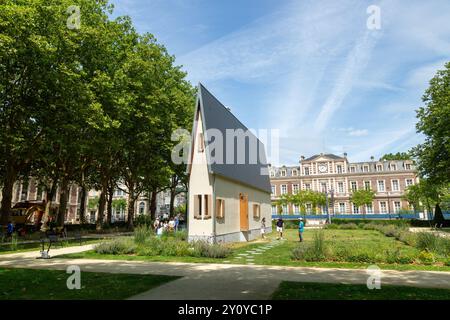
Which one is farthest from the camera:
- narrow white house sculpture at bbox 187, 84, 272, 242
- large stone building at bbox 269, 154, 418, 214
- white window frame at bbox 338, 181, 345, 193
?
white window frame at bbox 338, 181, 345, 193

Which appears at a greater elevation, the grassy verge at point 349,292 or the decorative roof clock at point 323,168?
the decorative roof clock at point 323,168

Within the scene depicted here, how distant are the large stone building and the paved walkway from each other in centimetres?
5754

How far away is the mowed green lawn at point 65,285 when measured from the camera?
25.1 feet

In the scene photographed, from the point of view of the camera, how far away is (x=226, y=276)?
1001cm

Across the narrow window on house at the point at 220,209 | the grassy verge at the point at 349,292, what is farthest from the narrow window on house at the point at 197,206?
the grassy verge at the point at 349,292

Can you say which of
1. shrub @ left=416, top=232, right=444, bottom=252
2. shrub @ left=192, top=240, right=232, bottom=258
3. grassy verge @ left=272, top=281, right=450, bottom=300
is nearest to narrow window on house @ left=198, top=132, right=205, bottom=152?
shrub @ left=192, top=240, right=232, bottom=258

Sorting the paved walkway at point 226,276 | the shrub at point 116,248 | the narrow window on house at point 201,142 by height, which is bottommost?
the paved walkway at point 226,276

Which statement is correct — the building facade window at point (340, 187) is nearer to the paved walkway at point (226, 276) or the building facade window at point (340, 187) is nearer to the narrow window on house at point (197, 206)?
the narrow window on house at point (197, 206)

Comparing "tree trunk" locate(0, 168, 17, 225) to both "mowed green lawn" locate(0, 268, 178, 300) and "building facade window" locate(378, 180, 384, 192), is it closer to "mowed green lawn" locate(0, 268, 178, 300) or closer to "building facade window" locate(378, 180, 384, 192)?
"mowed green lawn" locate(0, 268, 178, 300)

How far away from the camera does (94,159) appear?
104 ft

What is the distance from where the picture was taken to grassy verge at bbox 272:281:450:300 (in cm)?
728

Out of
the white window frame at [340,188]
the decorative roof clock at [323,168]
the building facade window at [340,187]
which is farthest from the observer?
the decorative roof clock at [323,168]

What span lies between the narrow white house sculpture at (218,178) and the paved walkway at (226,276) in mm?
6406

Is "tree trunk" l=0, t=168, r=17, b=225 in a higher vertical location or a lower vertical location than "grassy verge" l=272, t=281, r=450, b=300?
higher
